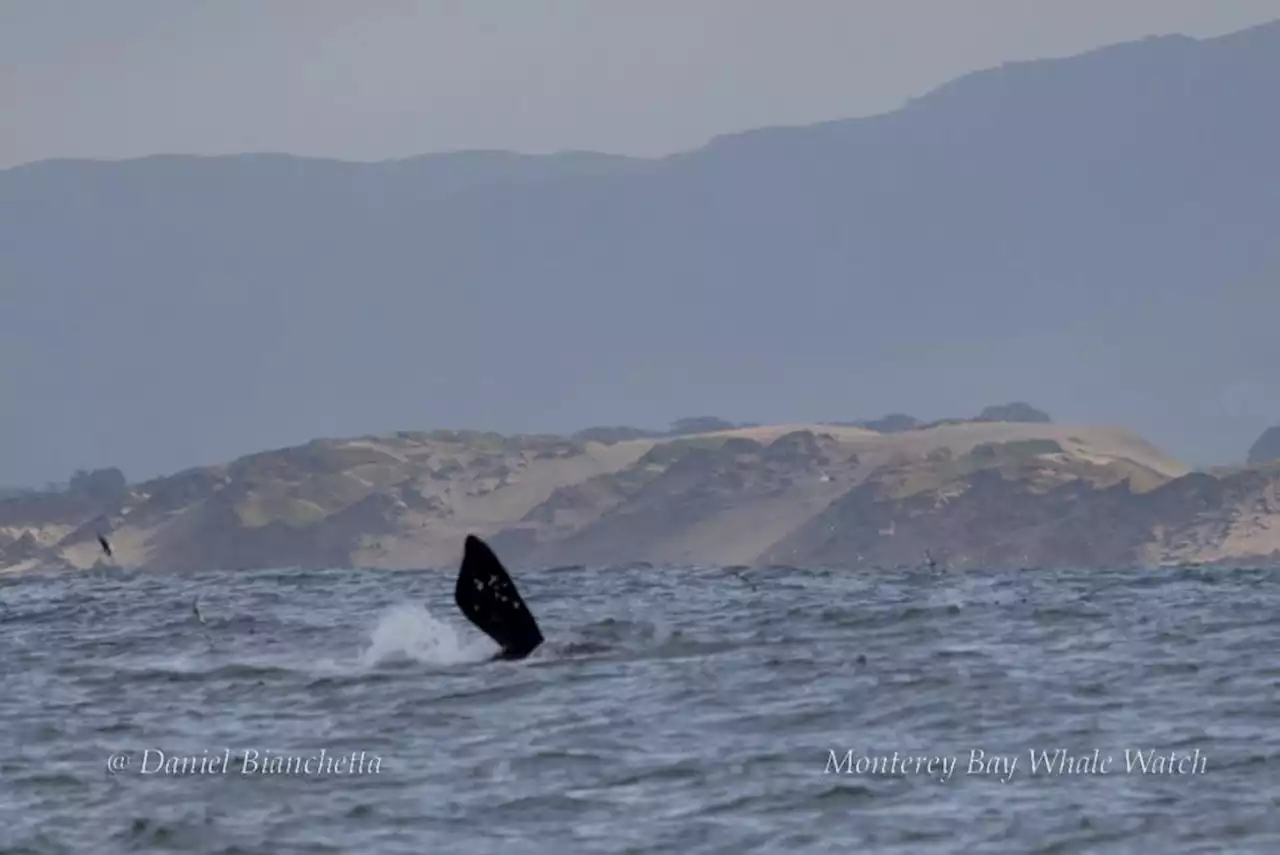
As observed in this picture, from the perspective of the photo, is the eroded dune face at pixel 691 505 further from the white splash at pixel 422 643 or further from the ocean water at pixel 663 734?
the white splash at pixel 422 643

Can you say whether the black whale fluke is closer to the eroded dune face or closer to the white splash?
the white splash

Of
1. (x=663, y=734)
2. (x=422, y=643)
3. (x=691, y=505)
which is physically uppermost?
(x=663, y=734)

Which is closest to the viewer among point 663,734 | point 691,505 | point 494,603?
point 663,734

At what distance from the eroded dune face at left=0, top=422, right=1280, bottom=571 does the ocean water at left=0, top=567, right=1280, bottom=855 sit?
44.6 m

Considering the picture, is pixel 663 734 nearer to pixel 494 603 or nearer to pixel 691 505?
pixel 494 603

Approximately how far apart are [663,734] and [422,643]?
925 cm

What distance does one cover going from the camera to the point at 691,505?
91.2 meters

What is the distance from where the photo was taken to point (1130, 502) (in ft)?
263

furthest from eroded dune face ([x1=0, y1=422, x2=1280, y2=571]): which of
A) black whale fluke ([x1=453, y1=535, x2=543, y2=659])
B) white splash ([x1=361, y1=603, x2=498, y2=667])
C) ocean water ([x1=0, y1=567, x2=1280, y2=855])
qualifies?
black whale fluke ([x1=453, y1=535, x2=543, y2=659])

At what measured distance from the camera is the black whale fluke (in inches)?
1062

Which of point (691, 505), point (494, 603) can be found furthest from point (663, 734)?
point (691, 505)

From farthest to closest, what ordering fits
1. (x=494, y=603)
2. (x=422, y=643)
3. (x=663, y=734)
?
(x=422, y=643) → (x=494, y=603) → (x=663, y=734)

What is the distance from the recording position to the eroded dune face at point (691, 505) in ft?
260

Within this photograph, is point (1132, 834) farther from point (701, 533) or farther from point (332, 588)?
point (701, 533)
